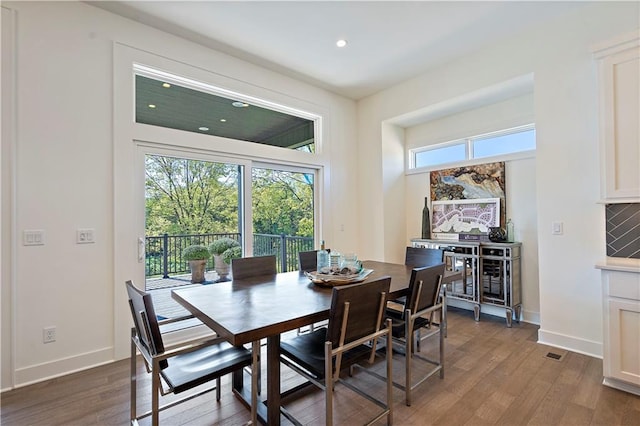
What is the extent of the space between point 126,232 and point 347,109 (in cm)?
360

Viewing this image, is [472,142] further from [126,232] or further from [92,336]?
[92,336]

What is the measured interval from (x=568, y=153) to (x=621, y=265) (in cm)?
122

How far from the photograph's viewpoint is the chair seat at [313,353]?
1.72 meters

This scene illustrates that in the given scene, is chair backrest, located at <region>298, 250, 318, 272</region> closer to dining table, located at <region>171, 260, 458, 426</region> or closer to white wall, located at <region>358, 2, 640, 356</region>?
dining table, located at <region>171, 260, 458, 426</region>

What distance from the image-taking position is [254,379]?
1601mm

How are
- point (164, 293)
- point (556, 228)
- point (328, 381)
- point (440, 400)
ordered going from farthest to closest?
1. point (164, 293)
2. point (556, 228)
3. point (440, 400)
4. point (328, 381)

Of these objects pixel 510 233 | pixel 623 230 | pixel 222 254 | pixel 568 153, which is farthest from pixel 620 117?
pixel 222 254

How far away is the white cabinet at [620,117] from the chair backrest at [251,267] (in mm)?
2833

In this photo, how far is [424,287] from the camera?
85.6 inches

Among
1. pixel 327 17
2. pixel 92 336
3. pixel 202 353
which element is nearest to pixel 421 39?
pixel 327 17

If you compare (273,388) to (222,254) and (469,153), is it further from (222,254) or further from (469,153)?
(469,153)

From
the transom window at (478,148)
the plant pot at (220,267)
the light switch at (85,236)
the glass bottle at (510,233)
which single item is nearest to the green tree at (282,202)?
the plant pot at (220,267)

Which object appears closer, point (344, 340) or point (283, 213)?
point (344, 340)

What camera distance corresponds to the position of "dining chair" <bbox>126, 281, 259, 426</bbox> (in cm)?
148
